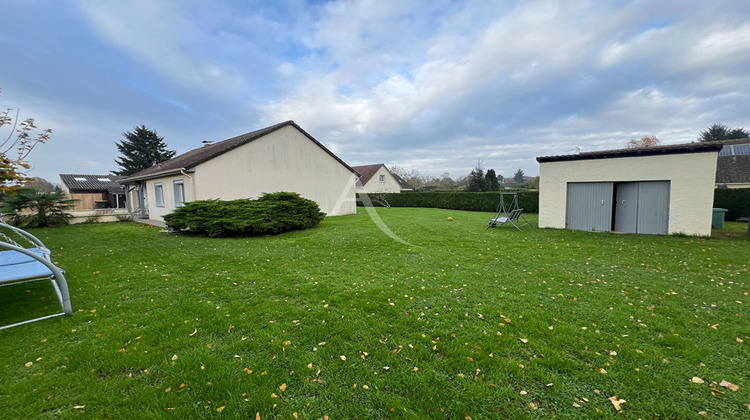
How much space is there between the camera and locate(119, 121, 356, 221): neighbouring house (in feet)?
42.3

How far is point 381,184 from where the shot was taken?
38.4 m

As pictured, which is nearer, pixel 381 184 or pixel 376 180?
pixel 376 180

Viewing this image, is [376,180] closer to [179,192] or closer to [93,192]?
[179,192]

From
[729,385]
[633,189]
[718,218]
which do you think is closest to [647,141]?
[718,218]

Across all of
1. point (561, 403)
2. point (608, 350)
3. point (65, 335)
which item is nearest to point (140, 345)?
point (65, 335)

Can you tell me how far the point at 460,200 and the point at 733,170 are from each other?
1826 cm

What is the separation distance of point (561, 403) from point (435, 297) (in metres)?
2.07

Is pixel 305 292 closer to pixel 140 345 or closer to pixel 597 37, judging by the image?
pixel 140 345

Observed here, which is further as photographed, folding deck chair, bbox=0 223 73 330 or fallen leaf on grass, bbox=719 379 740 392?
folding deck chair, bbox=0 223 73 330

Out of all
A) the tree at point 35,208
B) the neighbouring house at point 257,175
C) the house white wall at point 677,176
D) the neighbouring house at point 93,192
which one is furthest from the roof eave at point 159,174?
the house white wall at point 677,176

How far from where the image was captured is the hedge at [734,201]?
13.1 meters

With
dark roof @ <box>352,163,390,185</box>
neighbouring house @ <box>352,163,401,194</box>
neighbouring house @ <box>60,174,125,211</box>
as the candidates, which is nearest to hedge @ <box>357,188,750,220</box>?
neighbouring house @ <box>352,163,401,194</box>

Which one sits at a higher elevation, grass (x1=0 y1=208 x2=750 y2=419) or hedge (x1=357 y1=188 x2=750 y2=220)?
hedge (x1=357 y1=188 x2=750 y2=220)

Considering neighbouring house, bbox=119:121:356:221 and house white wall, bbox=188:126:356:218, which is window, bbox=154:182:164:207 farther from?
house white wall, bbox=188:126:356:218
